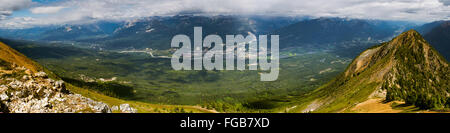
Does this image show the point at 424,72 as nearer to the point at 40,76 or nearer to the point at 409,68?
the point at 409,68

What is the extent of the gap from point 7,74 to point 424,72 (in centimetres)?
24562

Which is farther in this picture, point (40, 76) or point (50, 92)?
point (40, 76)

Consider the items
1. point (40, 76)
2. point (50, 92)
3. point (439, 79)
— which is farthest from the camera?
point (439, 79)

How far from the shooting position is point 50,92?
211 ft
